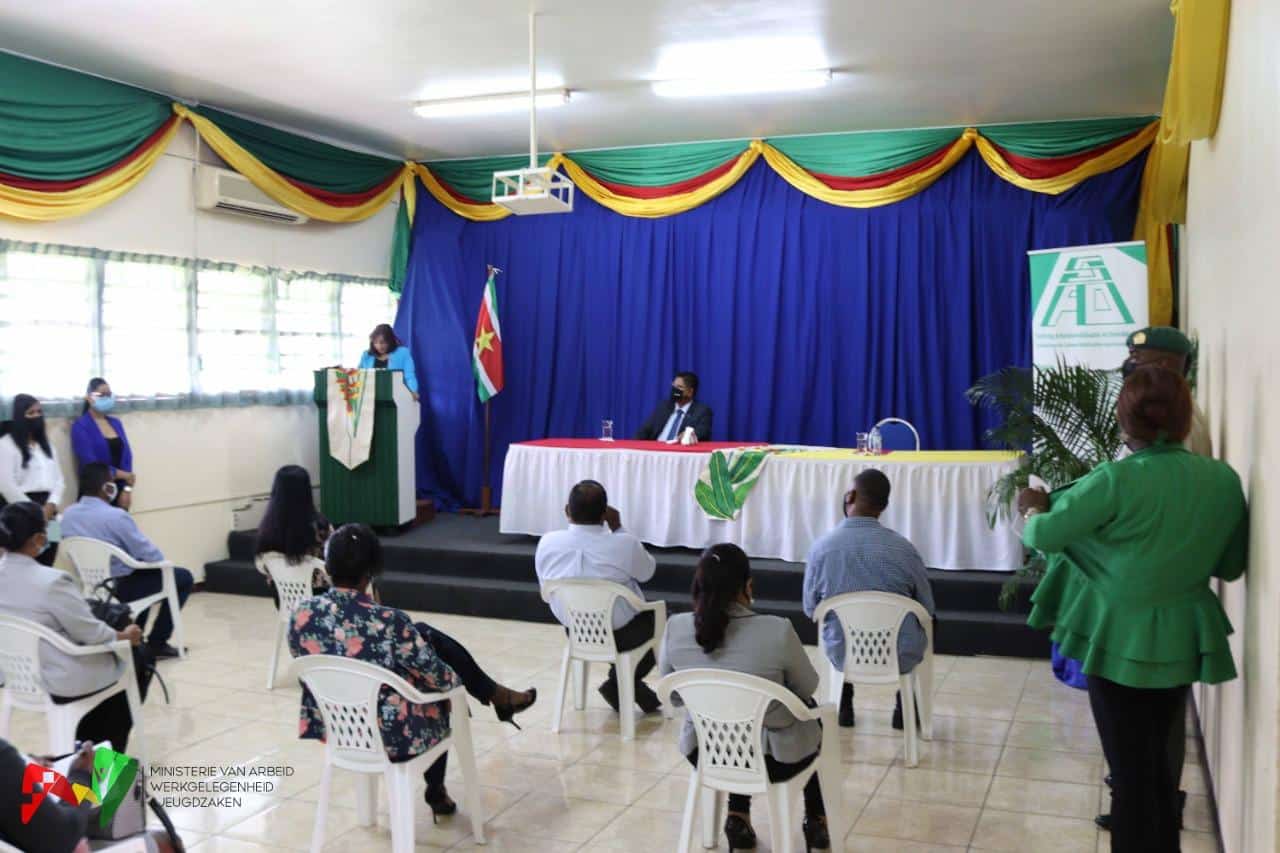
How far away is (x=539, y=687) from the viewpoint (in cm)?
523

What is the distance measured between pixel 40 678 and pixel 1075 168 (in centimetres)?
686

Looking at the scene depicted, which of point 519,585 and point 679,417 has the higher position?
point 679,417

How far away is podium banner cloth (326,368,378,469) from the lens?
767 centimetres

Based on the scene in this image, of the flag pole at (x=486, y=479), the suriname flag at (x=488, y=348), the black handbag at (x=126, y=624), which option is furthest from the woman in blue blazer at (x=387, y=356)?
the black handbag at (x=126, y=624)

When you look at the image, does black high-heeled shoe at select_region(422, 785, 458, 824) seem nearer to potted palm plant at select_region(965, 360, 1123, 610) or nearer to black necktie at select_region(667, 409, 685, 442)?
potted palm plant at select_region(965, 360, 1123, 610)

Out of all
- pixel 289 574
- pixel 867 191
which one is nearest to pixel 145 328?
pixel 289 574

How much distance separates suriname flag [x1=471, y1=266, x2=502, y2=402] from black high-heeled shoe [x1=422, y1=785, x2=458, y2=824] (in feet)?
16.9

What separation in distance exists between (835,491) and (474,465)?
12.8ft

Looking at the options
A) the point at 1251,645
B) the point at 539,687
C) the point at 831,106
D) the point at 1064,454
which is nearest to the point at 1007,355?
the point at 831,106

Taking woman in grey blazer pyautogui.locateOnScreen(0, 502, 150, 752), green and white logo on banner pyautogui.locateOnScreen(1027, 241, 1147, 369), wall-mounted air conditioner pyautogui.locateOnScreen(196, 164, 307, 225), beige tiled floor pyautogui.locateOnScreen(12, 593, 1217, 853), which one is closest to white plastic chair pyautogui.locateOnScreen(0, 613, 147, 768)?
woman in grey blazer pyautogui.locateOnScreen(0, 502, 150, 752)

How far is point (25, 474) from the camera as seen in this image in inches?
228

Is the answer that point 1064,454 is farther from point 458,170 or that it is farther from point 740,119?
point 458,170

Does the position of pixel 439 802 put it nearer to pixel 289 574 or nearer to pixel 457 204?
pixel 289 574
